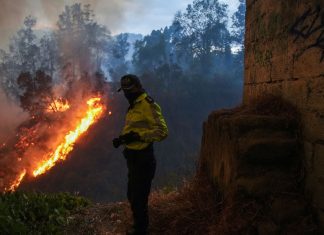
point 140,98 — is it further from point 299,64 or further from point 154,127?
point 299,64

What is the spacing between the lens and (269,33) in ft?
15.9

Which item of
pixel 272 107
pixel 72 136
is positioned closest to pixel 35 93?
pixel 72 136

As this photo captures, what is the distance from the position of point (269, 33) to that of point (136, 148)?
7.43 ft

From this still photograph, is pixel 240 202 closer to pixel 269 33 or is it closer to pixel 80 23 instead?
pixel 269 33

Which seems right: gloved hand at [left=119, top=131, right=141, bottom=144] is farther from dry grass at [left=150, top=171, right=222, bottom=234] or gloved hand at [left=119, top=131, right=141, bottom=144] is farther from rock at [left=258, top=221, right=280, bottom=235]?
rock at [left=258, top=221, right=280, bottom=235]

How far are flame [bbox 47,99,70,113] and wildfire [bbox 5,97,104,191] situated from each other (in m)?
2.81

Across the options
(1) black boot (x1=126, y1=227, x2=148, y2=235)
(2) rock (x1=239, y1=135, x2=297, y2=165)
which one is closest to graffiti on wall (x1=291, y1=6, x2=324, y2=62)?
(2) rock (x1=239, y1=135, x2=297, y2=165)

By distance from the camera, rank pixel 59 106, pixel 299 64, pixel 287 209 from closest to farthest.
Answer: pixel 287 209, pixel 299 64, pixel 59 106

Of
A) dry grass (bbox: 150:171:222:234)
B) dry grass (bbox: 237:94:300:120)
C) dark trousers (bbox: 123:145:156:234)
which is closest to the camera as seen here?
dry grass (bbox: 237:94:300:120)

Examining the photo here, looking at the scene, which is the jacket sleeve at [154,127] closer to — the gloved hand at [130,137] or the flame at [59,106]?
the gloved hand at [130,137]

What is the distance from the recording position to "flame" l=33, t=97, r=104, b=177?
42.6m

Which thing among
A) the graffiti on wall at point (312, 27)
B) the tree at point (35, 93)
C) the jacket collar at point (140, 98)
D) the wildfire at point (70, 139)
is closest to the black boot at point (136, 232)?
the jacket collar at point (140, 98)

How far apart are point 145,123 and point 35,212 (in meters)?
3.25

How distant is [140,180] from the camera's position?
15.4 feet
